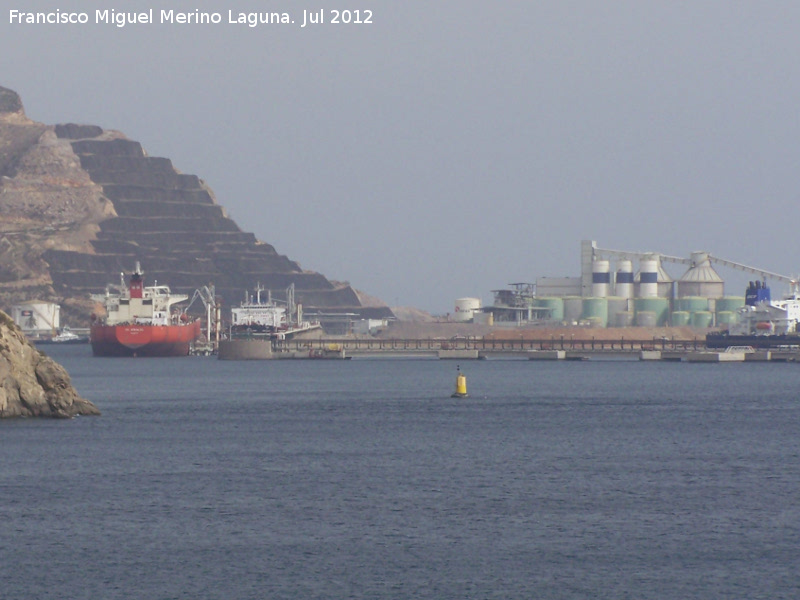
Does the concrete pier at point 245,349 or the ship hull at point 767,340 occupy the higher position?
the ship hull at point 767,340

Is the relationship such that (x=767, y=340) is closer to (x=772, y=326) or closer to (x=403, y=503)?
(x=772, y=326)

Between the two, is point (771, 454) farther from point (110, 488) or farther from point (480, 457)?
point (110, 488)

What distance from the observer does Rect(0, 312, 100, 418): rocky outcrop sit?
2840 inches

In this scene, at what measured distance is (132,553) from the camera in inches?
1576

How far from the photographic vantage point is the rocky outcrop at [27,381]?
7212 centimetres

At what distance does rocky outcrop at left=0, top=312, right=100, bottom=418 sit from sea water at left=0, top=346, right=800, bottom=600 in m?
1.36

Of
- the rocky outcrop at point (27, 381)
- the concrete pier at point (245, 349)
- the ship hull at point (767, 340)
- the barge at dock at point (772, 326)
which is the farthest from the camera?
the concrete pier at point (245, 349)

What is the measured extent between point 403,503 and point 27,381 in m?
32.6

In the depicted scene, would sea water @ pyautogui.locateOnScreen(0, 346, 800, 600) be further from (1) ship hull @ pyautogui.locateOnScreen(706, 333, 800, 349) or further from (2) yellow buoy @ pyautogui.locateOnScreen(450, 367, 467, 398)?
(1) ship hull @ pyautogui.locateOnScreen(706, 333, 800, 349)

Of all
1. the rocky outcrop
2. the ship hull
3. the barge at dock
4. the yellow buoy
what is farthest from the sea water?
the barge at dock

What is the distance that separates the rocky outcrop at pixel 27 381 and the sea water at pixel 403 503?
136 cm

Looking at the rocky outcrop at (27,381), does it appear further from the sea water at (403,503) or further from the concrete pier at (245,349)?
the concrete pier at (245,349)

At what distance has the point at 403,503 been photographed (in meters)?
48.9

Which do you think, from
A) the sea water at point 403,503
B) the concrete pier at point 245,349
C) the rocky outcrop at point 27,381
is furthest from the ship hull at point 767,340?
the rocky outcrop at point 27,381
